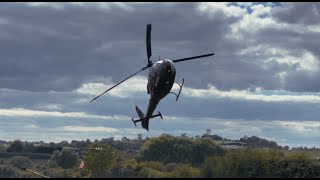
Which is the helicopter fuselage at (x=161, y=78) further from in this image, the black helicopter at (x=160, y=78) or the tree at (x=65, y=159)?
the tree at (x=65, y=159)

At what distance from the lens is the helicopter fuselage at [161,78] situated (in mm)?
70906

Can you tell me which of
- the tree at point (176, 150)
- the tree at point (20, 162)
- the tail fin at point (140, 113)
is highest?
the tail fin at point (140, 113)

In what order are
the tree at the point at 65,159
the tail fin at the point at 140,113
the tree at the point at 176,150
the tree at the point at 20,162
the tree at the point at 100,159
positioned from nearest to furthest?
the tail fin at the point at 140,113
the tree at the point at 100,159
the tree at the point at 176,150
the tree at the point at 20,162
the tree at the point at 65,159

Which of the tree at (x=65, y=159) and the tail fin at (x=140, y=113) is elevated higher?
the tail fin at (x=140, y=113)

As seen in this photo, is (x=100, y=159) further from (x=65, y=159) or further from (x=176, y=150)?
(x=65, y=159)

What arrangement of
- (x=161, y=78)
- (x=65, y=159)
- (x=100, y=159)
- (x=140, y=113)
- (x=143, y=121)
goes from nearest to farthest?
1. (x=161, y=78)
2. (x=143, y=121)
3. (x=140, y=113)
4. (x=100, y=159)
5. (x=65, y=159)

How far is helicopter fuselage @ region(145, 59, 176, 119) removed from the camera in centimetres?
7091

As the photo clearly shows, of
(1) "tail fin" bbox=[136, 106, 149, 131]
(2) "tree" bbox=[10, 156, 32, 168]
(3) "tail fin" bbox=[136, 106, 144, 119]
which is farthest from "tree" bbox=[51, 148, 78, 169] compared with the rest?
(1) "tail fin" bbox=[136, 106, 149, 131]

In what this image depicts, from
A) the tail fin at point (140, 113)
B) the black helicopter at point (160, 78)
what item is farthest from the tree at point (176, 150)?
the black helicopter at point (160, 78)

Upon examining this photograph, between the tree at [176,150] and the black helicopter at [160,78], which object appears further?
the tree at [176,150]

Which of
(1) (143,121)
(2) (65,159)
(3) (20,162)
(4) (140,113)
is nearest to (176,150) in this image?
(2) (65,159)

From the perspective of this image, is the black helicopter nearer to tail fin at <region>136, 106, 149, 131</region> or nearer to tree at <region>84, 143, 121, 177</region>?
tail fin at <region>136, 106, 149, 131</region>

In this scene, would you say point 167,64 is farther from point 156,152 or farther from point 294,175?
point 156,152

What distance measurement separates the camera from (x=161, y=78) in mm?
71750
